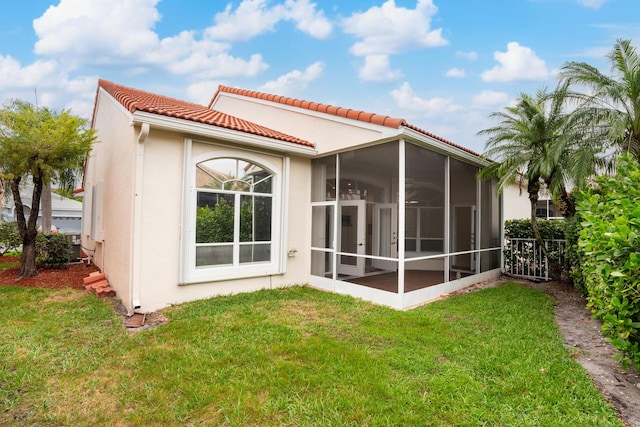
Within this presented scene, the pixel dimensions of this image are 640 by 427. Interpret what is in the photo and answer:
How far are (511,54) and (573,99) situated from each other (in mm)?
5309

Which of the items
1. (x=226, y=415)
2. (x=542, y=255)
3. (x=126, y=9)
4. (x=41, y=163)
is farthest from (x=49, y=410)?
(x=542, y=255)

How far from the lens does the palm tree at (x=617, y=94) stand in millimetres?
7301

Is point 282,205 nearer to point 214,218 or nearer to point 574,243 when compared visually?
point 214,218

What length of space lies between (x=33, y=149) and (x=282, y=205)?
7189mm

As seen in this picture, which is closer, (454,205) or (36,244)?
(454,205)

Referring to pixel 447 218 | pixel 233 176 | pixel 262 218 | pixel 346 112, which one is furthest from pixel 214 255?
pixel 447 218

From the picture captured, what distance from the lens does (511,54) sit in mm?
12547

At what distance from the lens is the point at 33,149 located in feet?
29.2

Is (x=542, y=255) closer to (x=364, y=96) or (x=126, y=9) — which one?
(x=364, y=96)

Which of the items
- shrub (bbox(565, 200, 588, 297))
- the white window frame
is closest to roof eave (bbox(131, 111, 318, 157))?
the white window frame

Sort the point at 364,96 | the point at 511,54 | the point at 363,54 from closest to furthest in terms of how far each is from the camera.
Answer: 1. the point at 511,54
2. the point at 363,54
3. the point at 364,96

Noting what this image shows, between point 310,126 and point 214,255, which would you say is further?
point 310,126

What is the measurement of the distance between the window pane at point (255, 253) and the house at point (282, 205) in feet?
0.11

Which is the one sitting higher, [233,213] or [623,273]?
[233,213]
